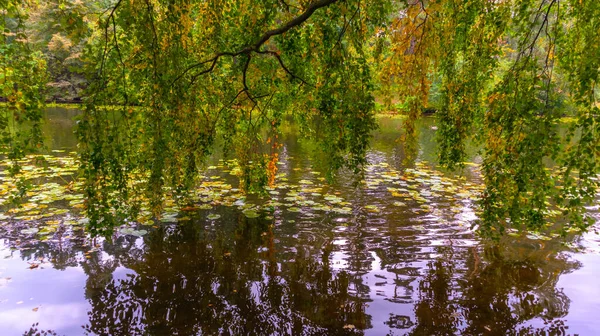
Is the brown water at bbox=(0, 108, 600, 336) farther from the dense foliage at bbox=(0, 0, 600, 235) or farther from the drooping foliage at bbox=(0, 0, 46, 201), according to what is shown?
the drooping foliage at bbox=(0, 0, 46, 201)

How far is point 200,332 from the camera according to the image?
3.68 m

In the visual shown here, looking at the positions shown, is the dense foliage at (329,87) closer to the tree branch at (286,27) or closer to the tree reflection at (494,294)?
the tree branch at (286,27)

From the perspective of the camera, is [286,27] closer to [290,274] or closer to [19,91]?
[19,91]

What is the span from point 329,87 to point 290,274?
2.48m

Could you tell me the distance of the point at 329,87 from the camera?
3430 mm

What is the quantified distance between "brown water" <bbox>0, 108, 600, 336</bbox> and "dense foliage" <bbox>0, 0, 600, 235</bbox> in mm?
1102

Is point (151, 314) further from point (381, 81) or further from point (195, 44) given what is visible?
point (381, 81)

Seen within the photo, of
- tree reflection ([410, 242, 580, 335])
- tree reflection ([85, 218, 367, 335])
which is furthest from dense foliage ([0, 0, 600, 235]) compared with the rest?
tree reflection ([410, 242, 580, 335])

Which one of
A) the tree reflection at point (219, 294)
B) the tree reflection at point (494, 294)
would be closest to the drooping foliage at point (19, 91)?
the tree reflection at point (219, 294)

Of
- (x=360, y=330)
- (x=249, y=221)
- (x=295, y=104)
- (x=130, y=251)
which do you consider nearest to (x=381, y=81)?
(x=295, y=104)

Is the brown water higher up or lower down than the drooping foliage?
lower down

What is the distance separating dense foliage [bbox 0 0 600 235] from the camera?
2.94 m

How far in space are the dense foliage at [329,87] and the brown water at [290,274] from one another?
1.10 metres

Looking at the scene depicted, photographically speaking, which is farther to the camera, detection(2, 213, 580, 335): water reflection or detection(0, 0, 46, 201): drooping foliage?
detection(2, 213, 580, 335): water reflection
